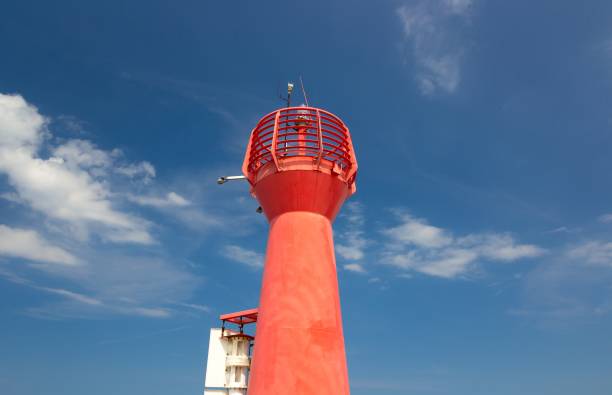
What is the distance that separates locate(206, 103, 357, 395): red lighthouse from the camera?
10.1 metres

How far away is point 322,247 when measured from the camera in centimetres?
1147

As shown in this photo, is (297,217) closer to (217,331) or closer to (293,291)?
(293,291)

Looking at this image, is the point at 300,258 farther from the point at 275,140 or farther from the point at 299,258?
the point at 275,140

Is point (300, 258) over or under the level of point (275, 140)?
under

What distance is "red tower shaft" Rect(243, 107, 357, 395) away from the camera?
399 inches

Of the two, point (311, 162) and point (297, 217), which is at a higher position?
point (311, 162)

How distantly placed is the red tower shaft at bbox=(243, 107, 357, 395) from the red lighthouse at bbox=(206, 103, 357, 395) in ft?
0.07

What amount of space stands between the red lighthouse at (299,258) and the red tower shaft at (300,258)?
0.8 inches

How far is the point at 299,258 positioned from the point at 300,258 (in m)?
0.03

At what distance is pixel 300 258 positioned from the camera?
36.4 ft

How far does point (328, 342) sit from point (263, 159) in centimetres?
504

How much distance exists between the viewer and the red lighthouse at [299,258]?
10141mm

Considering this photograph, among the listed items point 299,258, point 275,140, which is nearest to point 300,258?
point 299,258

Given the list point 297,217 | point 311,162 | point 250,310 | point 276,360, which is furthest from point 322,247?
point 250,310
